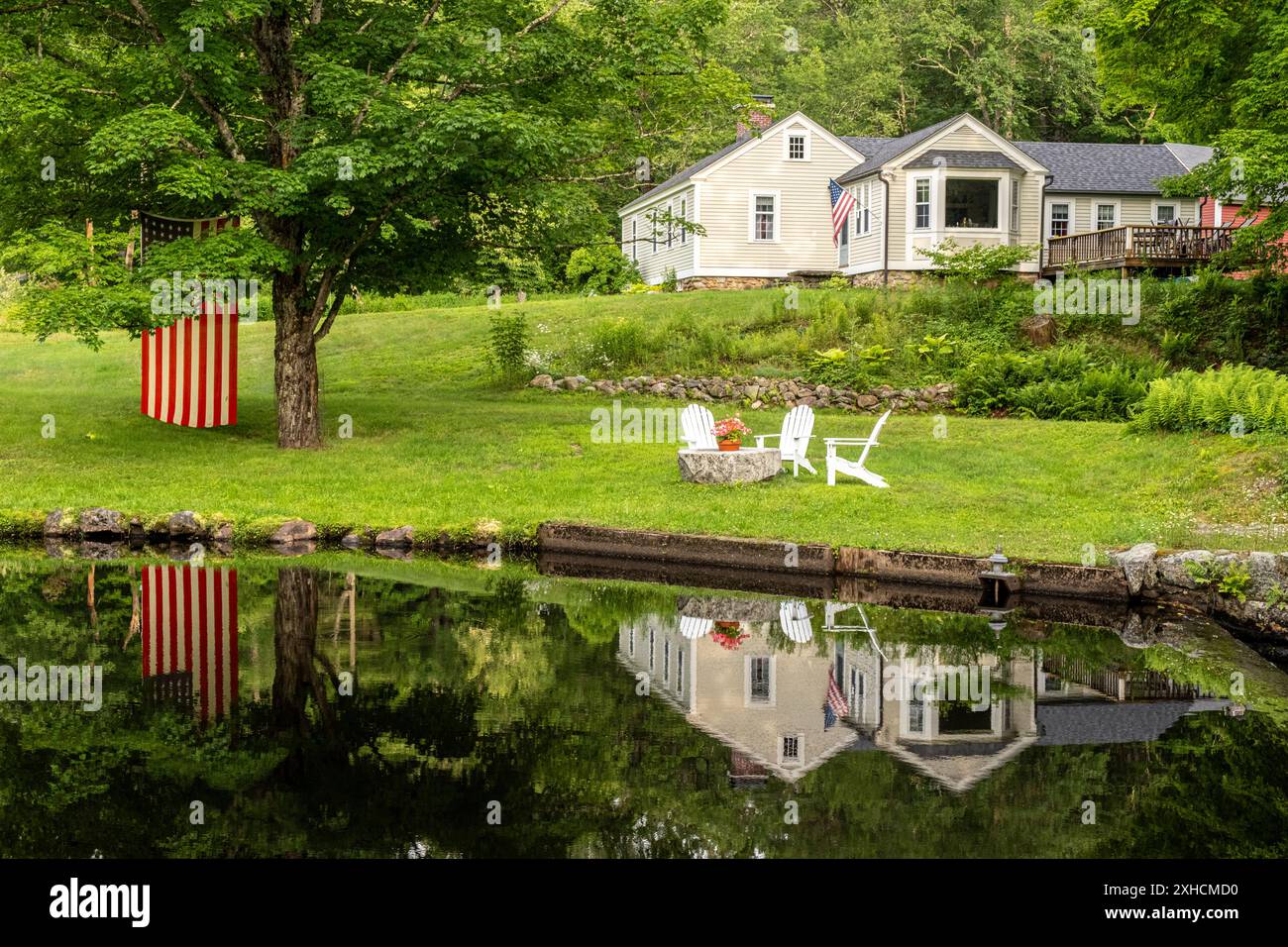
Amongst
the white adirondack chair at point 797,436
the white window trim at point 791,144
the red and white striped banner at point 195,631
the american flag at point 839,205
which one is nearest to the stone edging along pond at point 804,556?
the red and white striped banner at point 195,631

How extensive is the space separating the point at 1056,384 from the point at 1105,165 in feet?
68.6

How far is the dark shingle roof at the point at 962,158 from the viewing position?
117 ft

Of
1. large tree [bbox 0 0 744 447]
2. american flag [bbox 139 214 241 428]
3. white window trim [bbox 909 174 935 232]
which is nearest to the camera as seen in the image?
large tree [bbox 0 0 744 447]

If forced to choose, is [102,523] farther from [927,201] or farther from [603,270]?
[603,270]

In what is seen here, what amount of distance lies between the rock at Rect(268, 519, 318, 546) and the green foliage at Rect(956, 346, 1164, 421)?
41.3 feet

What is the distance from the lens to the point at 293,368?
19.9 meters

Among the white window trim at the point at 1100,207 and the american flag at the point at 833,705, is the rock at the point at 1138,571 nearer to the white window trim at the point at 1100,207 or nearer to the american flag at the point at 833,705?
the american flag at the point at 833,705

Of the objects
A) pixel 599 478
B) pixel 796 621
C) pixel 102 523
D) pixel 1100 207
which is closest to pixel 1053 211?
pixel 1100 207

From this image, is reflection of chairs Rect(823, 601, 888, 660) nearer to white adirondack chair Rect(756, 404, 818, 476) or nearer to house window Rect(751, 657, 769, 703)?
house window Rect(751, 657, 769, 703)

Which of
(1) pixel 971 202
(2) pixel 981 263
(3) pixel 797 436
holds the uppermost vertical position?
(1) pixel 971 202

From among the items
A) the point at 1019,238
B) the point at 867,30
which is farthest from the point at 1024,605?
the point at 867,30

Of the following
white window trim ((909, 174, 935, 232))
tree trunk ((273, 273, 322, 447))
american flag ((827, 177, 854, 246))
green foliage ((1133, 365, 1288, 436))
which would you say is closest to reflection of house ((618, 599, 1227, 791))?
green foliage ((1133, 365, 1288, 436))

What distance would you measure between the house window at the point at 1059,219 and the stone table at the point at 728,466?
2575cm

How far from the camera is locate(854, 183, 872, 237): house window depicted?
3675cm
